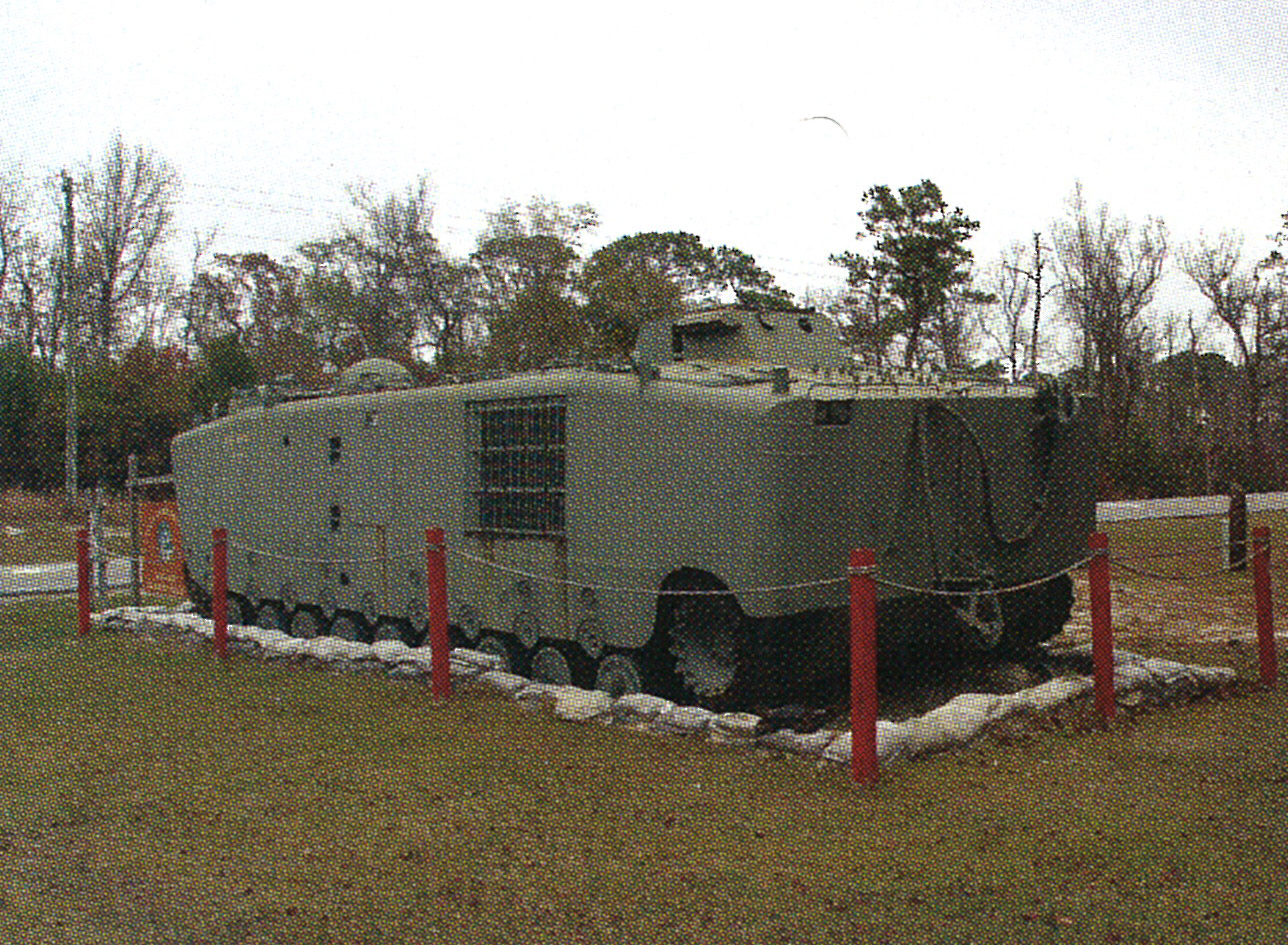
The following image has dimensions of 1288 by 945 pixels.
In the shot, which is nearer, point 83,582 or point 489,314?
point 83,582

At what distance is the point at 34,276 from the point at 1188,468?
143 ft

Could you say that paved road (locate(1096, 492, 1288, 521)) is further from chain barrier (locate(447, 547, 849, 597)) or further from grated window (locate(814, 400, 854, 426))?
grated window (locate(814, 400, 854, 426))

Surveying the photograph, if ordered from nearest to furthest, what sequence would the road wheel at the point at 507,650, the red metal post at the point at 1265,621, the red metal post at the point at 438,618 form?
the red metal post at the point at 1265,621 → the red metal post at the point at 438,618 → the road wheel at the point at 507,650

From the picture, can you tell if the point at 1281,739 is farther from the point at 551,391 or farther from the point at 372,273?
the point at 372,273

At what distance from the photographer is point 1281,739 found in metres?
7.45

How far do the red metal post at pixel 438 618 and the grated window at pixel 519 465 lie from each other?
44.7 inches

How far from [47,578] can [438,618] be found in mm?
17544

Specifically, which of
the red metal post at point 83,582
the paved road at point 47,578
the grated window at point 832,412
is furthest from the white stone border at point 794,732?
the paved road at point 47,578

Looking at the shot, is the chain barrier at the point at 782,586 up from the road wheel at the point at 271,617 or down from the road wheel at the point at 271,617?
up

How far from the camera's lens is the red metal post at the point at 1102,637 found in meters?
7.87

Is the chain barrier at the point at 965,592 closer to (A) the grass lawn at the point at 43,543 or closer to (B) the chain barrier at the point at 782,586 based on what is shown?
(B) the chain barrier at the point at 782,586

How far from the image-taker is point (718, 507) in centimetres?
877

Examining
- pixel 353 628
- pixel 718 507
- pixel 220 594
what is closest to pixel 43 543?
pixel 353 628

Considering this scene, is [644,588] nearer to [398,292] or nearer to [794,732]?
A: [794,732]
